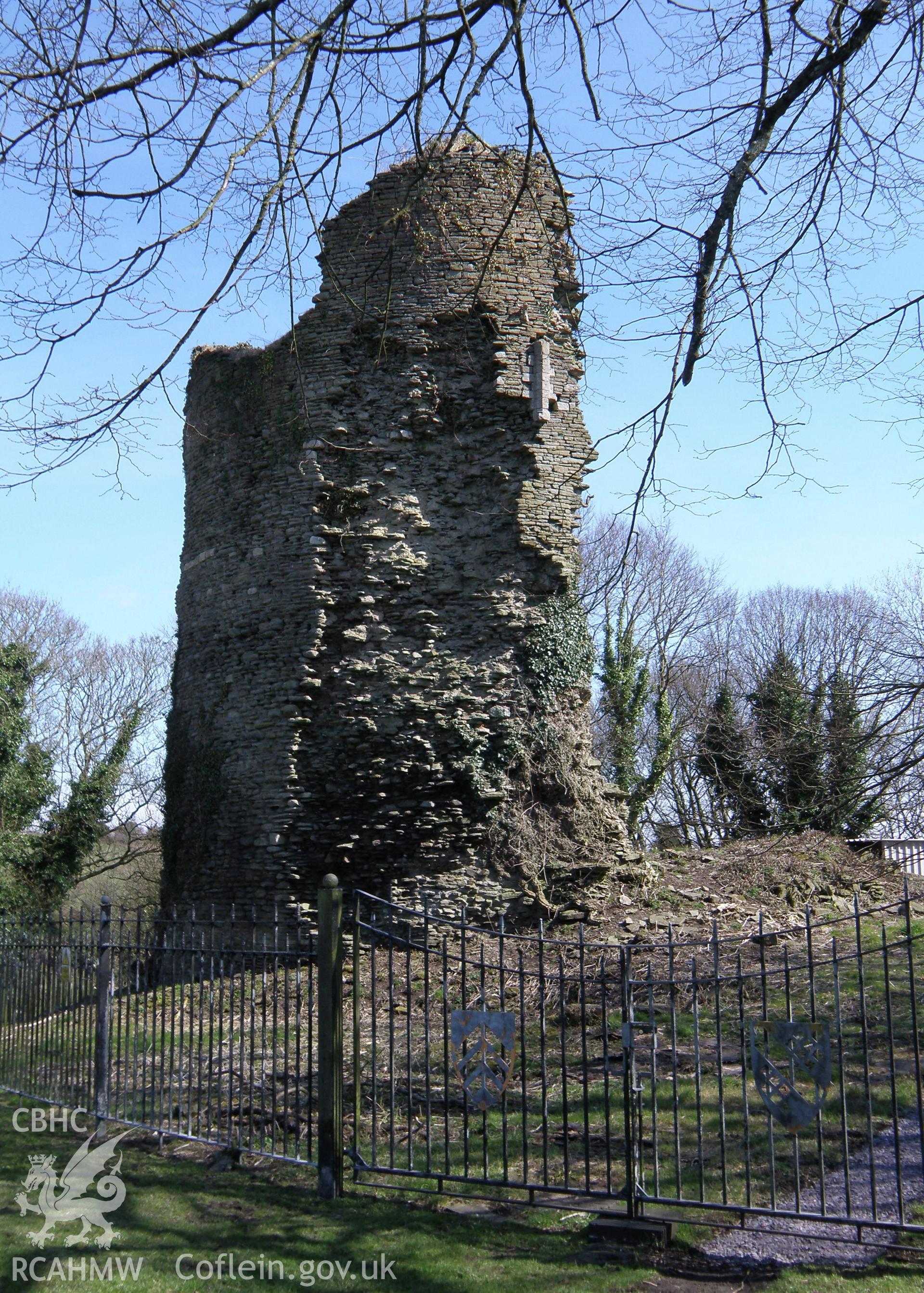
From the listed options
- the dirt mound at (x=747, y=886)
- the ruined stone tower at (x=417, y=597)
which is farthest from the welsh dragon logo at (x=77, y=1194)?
the dirt mound at (x=747, y=886)

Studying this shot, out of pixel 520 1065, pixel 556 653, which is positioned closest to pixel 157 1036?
pixel 520 1065

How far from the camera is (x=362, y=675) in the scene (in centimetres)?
1175

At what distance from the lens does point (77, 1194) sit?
5816 mm

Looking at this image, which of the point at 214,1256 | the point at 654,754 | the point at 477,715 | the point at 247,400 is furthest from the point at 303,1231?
the point at 654,754

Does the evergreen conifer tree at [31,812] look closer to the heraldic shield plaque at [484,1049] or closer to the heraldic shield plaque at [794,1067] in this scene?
the heraldic shield plaque at [484,1049]

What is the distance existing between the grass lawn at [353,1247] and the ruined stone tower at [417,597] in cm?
559

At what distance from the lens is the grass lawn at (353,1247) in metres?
4.47

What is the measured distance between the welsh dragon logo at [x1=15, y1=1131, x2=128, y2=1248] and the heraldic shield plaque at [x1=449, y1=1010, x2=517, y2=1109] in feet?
6.22

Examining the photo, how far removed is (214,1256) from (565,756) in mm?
7810

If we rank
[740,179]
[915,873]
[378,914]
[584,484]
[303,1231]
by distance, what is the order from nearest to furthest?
[740,179] < [303,1231] < [378,914] < [584,484] < [915,873]

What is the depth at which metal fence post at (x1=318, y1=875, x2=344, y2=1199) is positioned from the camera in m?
5.68

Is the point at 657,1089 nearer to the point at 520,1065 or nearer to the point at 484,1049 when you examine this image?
the point at 520,1065

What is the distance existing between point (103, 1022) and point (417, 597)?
5952 mm

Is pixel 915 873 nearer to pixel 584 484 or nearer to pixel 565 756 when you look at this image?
pixel 565 756
